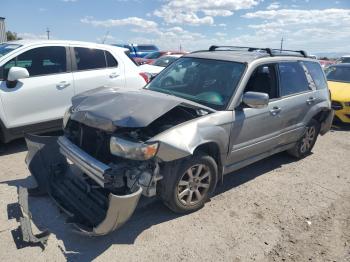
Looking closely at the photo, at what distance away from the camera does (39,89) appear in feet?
17.6

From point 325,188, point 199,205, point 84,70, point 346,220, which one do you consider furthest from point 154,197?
point 84,70

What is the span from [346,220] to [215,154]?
6.05ft

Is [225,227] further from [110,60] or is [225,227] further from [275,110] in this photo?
[110,60]

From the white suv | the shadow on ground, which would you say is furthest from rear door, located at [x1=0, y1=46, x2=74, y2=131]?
the shadow on ground

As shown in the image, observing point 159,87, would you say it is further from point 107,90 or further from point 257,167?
point 257,167

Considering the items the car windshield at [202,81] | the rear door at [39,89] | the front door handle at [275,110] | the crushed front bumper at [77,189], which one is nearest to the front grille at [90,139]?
the crushed front bumper at [77,189]

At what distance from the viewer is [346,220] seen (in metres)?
4.06

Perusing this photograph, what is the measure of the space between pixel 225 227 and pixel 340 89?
23.4ft

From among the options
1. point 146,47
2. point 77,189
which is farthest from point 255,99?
point 146,47

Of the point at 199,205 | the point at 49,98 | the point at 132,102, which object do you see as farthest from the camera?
the point at 49,98

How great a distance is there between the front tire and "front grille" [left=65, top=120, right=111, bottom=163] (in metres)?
0.72

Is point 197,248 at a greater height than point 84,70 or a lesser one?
lesser

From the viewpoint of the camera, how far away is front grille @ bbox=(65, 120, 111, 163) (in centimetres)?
356

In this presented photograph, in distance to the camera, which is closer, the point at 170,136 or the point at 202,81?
the point at 170,136
